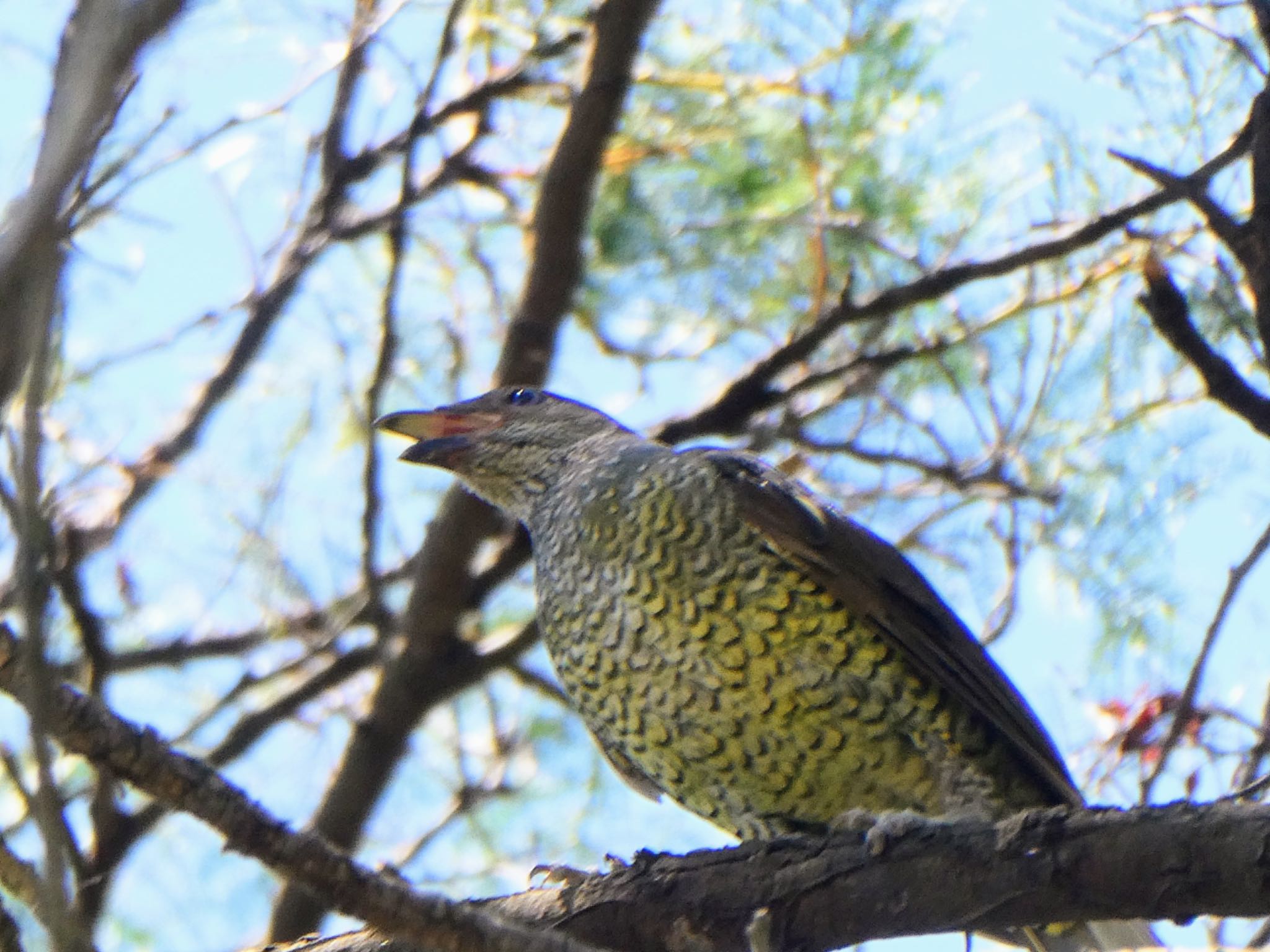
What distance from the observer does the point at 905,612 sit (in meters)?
3.68

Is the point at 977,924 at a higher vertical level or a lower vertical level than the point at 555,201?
lower

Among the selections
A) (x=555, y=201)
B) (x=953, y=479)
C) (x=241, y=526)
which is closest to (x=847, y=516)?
(x=953, y=479)

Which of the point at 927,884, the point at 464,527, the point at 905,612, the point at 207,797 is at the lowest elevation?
the point at 207,797

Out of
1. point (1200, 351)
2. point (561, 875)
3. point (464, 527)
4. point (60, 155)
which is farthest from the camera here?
point (464, 527)

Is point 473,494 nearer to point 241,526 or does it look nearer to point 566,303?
point 566,303

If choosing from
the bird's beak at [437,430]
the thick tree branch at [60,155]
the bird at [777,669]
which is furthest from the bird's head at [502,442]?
the thick tree branch at [60,155]

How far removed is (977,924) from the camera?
2.73 metres

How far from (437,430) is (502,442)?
0.19 meters

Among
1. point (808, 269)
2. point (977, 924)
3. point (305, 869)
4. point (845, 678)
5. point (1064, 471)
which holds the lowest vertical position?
point (305, 869)

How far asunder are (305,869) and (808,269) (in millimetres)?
3712

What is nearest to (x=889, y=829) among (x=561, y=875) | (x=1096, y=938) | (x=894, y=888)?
(x=894, y=888)

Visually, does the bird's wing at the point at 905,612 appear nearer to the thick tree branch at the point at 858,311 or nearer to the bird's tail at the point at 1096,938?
the bird's tail at the point at 1096,938

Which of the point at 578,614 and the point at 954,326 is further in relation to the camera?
the point at 954,326

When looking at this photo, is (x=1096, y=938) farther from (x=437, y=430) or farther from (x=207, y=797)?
(x=207, y=797)
